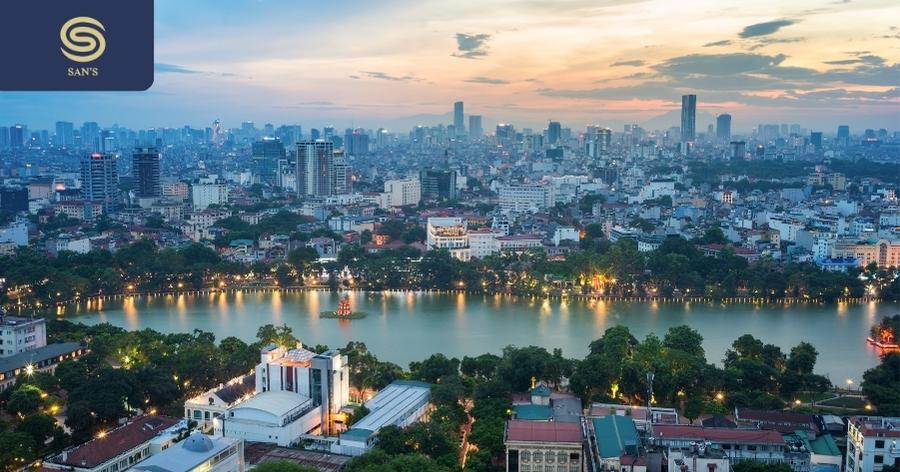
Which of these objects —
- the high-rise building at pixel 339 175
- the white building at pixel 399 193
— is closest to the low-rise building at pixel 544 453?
the white building at pixel 399 193

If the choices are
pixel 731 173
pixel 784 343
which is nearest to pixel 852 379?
pixel 784 343

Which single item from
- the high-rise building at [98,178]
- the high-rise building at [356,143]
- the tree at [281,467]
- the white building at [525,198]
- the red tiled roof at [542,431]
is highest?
the high-rise building at [356,143]

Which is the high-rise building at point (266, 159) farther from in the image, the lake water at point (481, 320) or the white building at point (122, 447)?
the white building at point (122, 447)

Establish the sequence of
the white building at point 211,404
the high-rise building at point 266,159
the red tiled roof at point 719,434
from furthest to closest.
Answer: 1. the high-rise building at point 266,159
2. the white building at point 211,404
3. the red tiled roof at point 719,434

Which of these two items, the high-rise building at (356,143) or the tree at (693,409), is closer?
the tree at (693,409)

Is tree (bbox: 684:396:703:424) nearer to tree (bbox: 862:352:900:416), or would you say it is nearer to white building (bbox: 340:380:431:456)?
tree (bbox: 862:352:900:416)

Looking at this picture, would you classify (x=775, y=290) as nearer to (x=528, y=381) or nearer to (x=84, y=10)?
(x=528, y=381)
